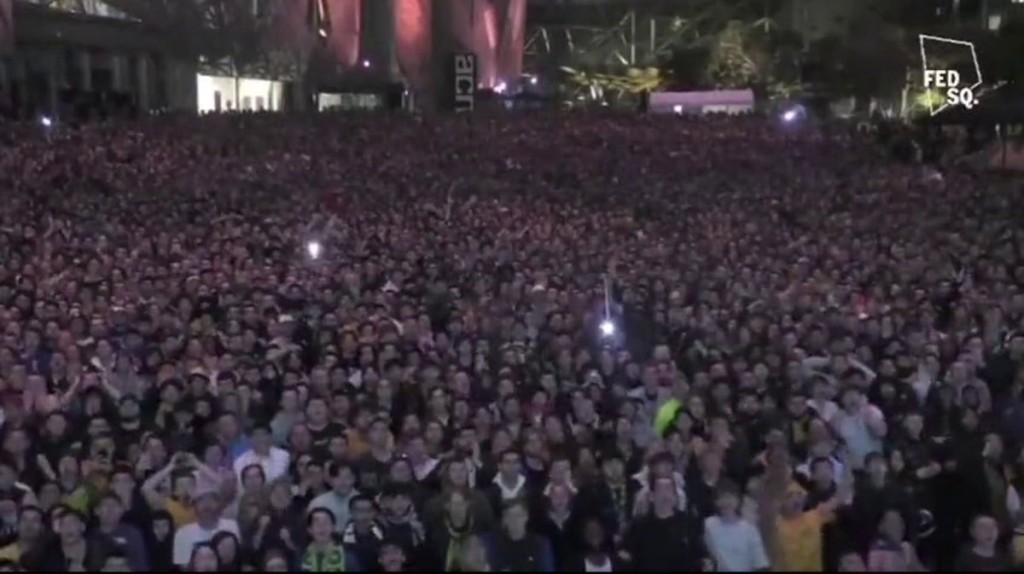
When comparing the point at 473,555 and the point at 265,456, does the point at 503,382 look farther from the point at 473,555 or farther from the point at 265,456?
the point at 473,555

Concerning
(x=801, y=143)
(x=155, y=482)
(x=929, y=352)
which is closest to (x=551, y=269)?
(x=929, y=352)

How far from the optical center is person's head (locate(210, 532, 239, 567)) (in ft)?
22.6

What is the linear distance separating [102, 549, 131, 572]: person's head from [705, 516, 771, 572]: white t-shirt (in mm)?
2487

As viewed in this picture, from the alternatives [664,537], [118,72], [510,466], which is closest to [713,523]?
[664,537]

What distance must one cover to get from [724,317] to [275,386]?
12.9 ft

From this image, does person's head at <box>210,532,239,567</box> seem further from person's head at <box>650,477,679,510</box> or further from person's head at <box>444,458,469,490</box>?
person's head at <box>650,477,679,510</box>

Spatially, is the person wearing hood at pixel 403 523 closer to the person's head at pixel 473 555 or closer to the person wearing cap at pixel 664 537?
the person's head at pixel 473 555

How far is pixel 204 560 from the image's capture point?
6.58 metres

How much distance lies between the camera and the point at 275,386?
34.7 ft

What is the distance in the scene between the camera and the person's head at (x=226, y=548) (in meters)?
6.88

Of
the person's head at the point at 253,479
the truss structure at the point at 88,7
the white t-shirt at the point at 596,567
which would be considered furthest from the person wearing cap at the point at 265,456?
the truss structure at the point at 88,7

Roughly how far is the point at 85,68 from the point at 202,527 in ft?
133

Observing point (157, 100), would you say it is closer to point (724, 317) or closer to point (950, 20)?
point (950, 20)

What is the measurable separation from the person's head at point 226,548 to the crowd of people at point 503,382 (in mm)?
16
